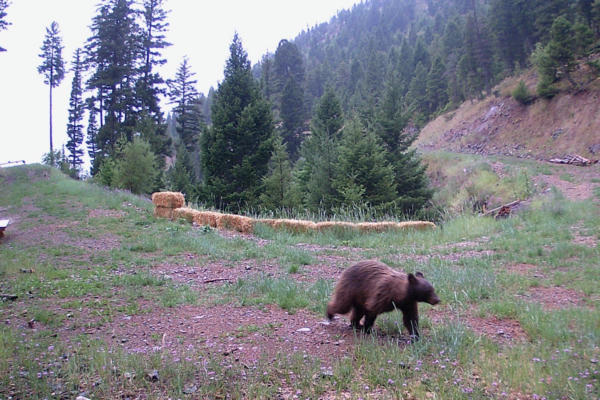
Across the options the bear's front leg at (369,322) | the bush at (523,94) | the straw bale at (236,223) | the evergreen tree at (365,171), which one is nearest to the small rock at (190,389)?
the bear's front leg at (369,322)

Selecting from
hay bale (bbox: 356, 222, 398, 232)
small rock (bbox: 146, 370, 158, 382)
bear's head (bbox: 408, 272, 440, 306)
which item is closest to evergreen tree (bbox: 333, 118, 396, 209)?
hay bale (bbox: 356, 222, 398, 232)

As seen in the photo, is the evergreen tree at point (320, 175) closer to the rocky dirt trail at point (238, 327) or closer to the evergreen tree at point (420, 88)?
the rocky dirt trail at point (238, 327)

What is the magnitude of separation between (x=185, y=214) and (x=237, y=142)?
40.7 ft

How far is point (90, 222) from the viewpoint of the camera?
13.7 m

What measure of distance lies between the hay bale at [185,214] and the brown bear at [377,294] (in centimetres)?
997

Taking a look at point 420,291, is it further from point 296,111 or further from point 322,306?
point 296,111

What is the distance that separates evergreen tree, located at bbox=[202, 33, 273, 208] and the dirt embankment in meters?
22.7

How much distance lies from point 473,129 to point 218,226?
140 ft

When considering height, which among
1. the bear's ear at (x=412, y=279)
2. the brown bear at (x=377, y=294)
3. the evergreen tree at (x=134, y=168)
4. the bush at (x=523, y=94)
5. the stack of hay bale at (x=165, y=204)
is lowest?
the brown bear at (x=377, y=294)

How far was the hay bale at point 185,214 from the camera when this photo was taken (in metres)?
14.3

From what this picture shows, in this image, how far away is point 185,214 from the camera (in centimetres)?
1446

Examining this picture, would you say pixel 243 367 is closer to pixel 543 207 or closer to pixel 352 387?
pixel 352 387

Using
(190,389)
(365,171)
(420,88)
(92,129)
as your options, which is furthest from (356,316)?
(420,88)

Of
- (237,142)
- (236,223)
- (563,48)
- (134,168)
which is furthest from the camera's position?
(563,48)
